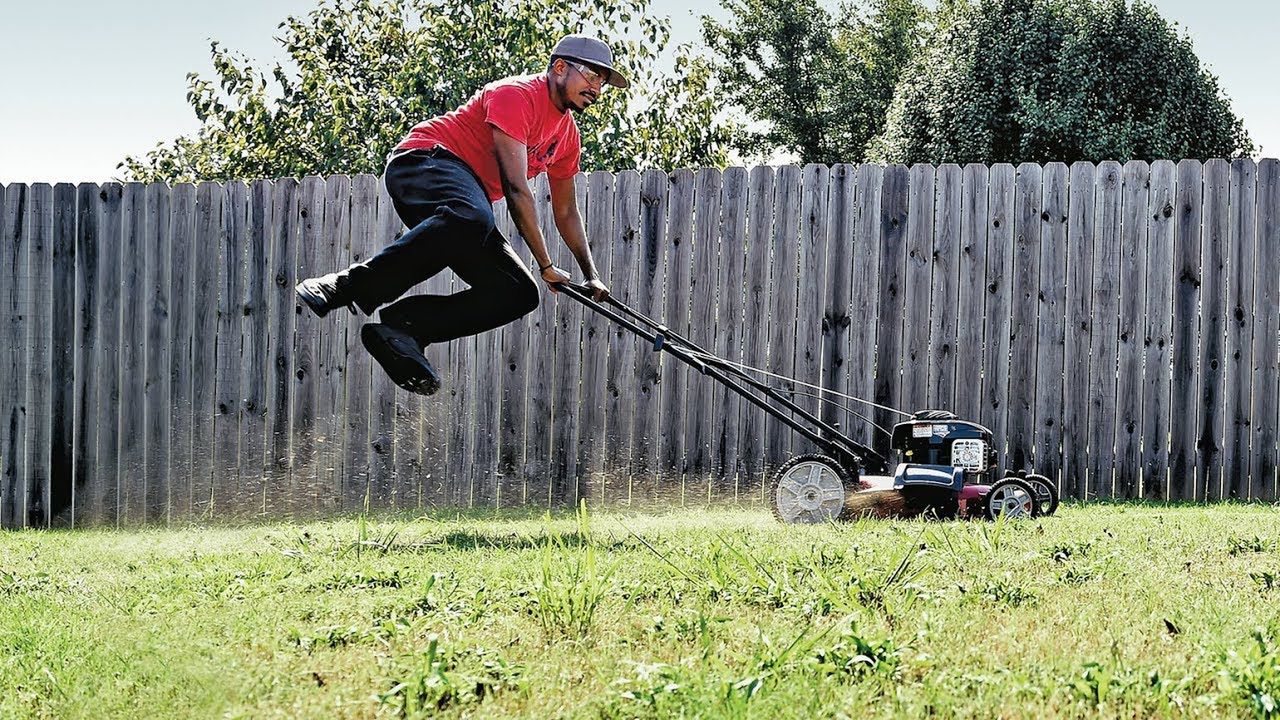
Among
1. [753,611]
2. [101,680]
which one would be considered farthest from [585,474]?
[101,680]

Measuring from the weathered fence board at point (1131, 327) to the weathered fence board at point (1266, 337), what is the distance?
64cm

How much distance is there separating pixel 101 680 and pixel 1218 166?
21.3ft

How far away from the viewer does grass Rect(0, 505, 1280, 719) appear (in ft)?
9.42

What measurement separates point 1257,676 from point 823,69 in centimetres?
2360

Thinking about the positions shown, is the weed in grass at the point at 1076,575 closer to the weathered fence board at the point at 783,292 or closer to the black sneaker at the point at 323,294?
the black sneaker at the point at 323,294

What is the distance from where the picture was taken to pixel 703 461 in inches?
293

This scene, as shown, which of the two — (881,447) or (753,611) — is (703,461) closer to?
(881,447)

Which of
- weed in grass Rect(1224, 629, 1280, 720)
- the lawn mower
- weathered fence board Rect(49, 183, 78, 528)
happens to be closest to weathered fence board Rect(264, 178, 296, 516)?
weathered fence board Rect(49, 183, 78, 528)

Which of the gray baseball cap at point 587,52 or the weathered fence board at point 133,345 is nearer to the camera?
the gray baseball cap at point 587,52

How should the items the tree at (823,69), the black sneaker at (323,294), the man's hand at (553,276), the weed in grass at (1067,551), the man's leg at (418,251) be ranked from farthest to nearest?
the tree at (823,69), the man's hand at (553,276), the man's leg at (418,251), the black sneaker at (323,294), the weed in grass at (1067,551)

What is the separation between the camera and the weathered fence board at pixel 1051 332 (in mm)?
7316

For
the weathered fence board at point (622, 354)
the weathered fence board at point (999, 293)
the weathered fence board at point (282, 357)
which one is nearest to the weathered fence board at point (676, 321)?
the weathered fence board at point (622, 354)

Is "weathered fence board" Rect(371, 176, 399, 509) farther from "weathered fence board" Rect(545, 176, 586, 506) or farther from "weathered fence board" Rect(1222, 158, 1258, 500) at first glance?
"weathered fence board" Rect(1222, 158, 1258, 500)

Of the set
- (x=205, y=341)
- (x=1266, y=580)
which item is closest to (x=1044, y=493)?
(x=1266, y=580)
